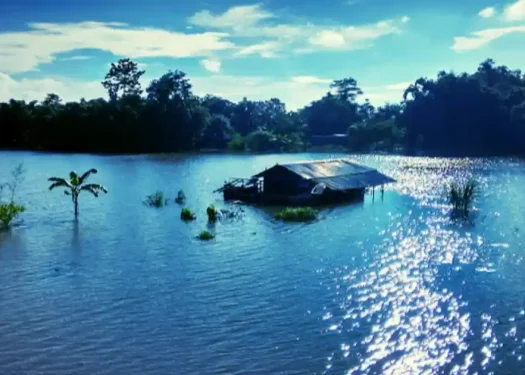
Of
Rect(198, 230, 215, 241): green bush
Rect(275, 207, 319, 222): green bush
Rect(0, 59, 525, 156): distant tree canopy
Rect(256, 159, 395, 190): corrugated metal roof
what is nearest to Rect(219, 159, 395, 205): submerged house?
Rect(256, 159, 395, 190): corrugated metal roof

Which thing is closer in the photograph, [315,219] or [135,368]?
[135,368]

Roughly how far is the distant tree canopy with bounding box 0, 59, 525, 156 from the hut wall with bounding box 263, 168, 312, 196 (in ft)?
200

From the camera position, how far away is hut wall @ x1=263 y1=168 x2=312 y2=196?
4334 centimetres

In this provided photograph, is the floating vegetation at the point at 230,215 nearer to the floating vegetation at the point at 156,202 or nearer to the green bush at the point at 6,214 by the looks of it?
the floating vegetation at the point at 156,202

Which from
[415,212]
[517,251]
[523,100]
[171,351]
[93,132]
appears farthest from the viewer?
[93,132]

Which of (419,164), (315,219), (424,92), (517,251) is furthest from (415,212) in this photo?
(424,92)

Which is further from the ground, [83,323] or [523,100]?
[523,100]

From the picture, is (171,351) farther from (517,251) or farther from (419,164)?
(419,164)

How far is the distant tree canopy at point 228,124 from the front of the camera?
98562 mm

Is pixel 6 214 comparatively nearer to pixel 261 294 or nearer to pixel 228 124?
pixel 261 294

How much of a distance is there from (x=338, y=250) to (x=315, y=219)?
9199 millimetres

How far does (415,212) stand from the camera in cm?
3878

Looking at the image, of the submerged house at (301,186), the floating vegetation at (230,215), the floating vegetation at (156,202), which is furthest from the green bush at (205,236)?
the submerged house at (301,186)

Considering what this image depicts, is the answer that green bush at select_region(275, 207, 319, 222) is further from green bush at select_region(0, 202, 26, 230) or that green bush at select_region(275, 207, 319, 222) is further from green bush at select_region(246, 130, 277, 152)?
green bush at select_region(246, 130, 277, 152)
